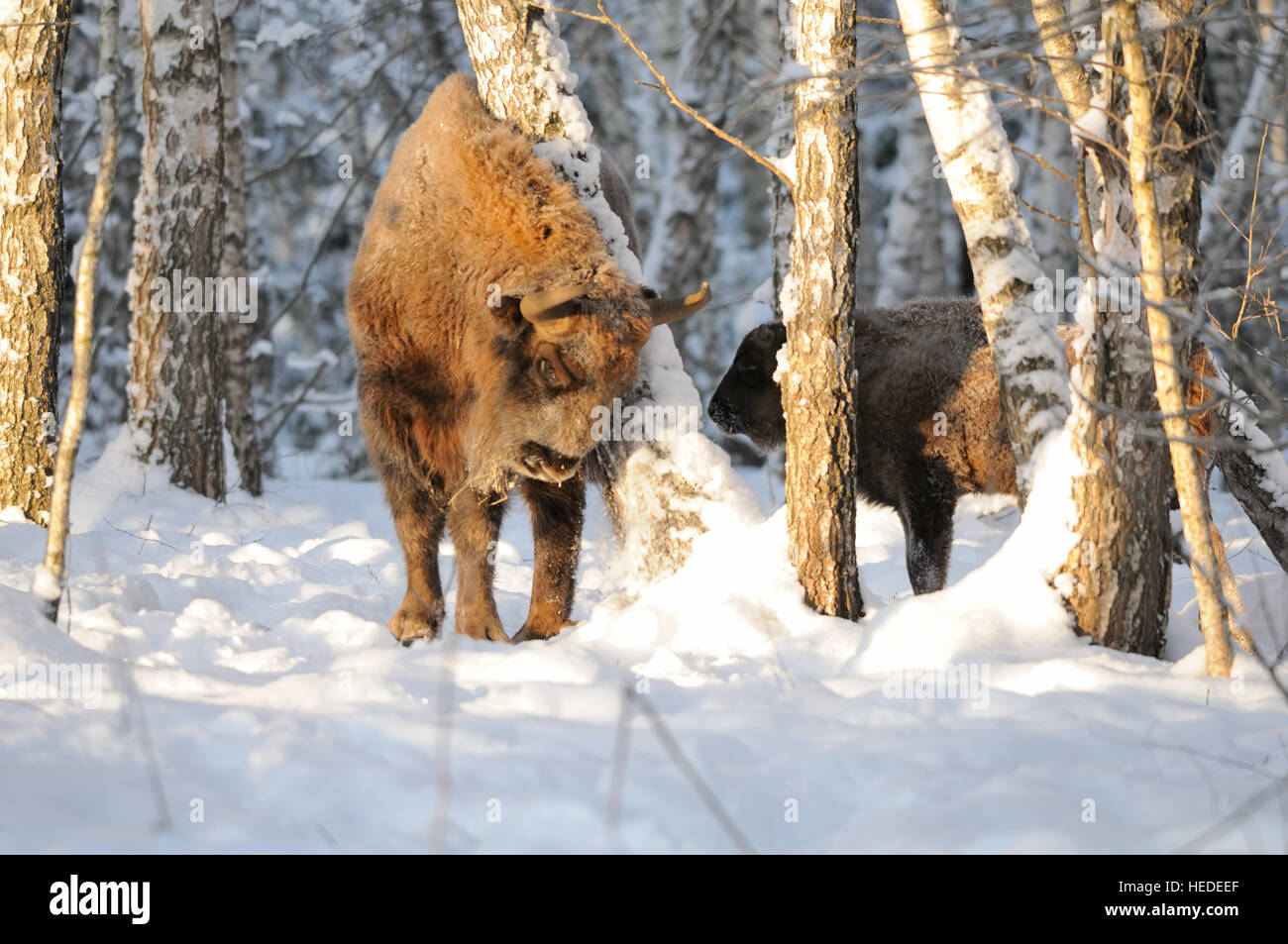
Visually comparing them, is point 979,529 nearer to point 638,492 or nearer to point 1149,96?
point 638,492

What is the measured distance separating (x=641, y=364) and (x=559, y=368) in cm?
41

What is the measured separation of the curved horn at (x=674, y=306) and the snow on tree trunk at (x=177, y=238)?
13.2 feet

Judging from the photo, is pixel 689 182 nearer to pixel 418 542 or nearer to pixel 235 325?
pixel 235 325

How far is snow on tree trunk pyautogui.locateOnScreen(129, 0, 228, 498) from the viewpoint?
726cm

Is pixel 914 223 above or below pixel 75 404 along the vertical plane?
above

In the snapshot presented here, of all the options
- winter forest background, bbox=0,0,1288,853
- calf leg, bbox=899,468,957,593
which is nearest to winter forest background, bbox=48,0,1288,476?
calf leg, bbox=899,468,957,593

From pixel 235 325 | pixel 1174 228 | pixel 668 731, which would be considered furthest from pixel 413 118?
pixel 668 731

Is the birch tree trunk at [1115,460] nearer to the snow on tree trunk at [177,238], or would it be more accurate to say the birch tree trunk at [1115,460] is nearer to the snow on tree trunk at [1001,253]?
the snow on tree trunk at [1001,253]

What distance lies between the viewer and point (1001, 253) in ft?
13.5

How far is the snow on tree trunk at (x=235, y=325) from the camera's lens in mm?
8836

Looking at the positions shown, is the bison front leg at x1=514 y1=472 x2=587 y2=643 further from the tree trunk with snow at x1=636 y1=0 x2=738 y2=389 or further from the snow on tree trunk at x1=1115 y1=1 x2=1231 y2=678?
the tree trunk with snow at x1=636 y1=0 x2=738 y2=389

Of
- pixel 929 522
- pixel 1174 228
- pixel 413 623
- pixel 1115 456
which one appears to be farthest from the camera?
pixel 929 522

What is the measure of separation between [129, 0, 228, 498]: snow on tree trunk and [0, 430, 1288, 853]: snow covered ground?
3.12 meters

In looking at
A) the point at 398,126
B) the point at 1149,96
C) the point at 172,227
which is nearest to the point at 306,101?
the point at 398,126
